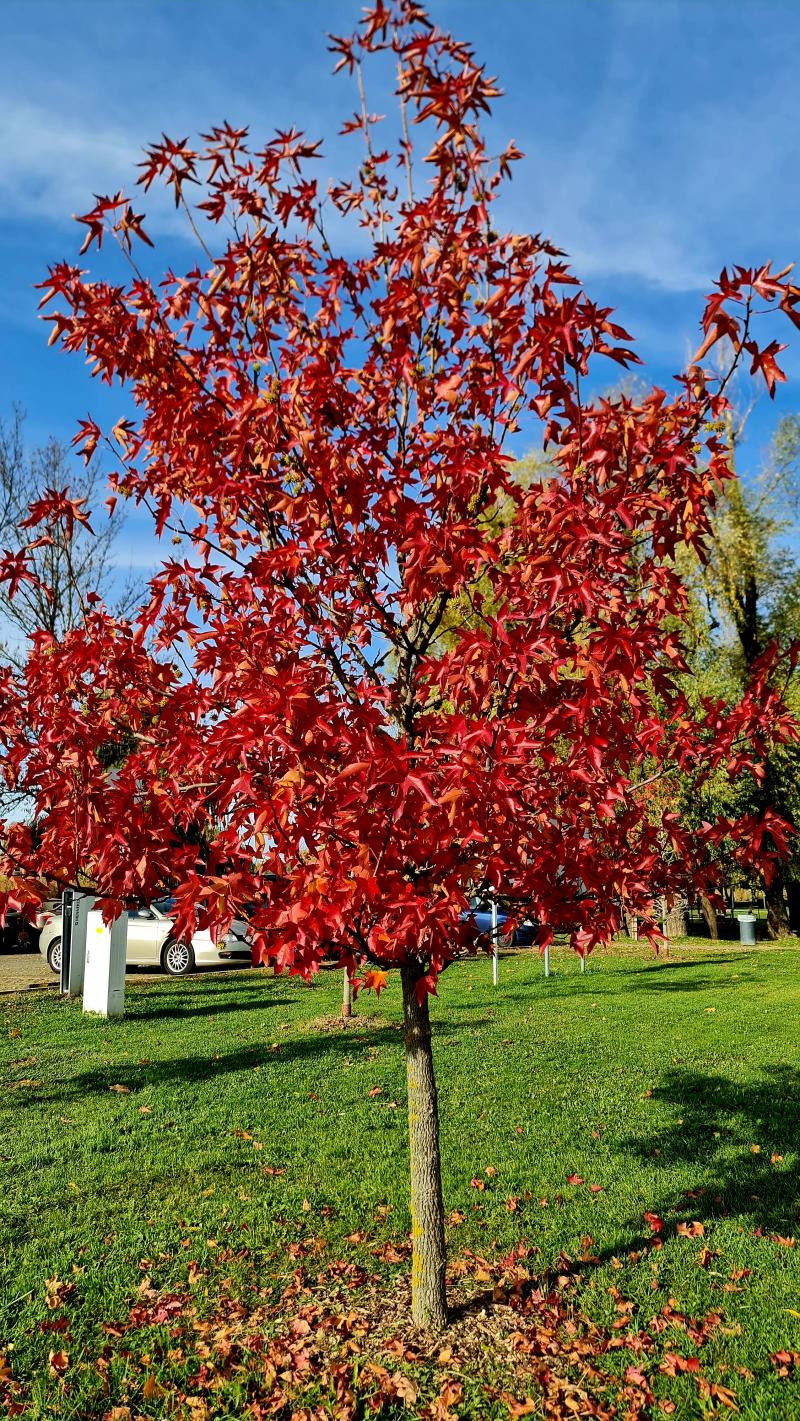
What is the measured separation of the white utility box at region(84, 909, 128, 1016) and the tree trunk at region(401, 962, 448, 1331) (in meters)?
8.08

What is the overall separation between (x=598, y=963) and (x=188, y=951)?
321 inches

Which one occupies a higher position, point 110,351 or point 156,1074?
point 110,351

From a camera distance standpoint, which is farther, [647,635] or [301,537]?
[301,537]

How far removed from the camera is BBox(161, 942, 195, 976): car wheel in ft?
54.7

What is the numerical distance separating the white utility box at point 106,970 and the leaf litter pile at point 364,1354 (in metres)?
7.36

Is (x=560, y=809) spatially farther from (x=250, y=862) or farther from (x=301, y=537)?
(x=301, y=537)

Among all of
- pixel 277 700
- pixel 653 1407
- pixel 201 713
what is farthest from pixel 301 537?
pixel 653 1407

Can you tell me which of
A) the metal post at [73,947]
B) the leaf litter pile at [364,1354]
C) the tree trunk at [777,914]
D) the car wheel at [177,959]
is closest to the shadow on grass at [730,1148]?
the leaf litter pile at [364,1354]

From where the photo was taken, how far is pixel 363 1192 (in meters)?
5.00

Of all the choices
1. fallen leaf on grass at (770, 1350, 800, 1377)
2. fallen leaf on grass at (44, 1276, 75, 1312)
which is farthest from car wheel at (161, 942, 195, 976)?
fallen leaf on grass at (770, 1350, 800, 1377)

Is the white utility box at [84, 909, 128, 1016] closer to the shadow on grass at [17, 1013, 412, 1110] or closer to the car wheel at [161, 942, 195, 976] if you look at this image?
the shadow on grass at [17, 1013, 412, 1110]

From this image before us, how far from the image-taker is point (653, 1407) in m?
3.09

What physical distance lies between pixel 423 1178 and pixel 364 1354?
64 centimetres

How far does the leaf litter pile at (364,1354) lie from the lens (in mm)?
3109
